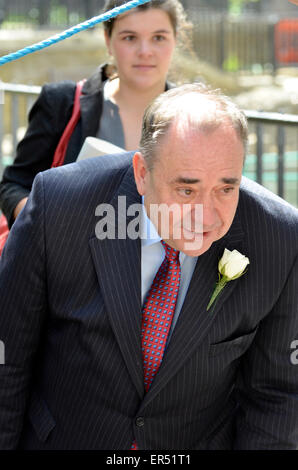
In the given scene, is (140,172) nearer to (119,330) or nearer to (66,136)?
(119,330)

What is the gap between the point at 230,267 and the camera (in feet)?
7.55

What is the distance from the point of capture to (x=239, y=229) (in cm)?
242

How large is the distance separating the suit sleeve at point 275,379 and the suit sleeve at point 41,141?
4.64 feet

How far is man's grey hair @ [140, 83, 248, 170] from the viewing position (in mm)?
2105

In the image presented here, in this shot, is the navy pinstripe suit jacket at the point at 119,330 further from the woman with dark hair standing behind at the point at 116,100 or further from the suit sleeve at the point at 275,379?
the woman with dark hair standing behind at the point at 116,100

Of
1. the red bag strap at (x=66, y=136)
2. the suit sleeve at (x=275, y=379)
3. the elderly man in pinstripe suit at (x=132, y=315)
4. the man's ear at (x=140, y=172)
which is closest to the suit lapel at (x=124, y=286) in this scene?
the elderly man in pinstripe suit at (x=132, y=315)

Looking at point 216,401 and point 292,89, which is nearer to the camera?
point 216,401

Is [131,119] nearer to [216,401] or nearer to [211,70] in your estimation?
[216,401]

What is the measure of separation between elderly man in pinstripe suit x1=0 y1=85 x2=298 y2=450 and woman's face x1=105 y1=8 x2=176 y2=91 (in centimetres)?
109

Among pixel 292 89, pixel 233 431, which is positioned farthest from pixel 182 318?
pixel 292 89

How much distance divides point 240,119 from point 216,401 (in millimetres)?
938

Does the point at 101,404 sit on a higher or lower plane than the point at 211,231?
lower

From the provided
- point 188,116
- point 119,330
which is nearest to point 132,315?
point 119,330

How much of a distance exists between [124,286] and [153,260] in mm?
153
